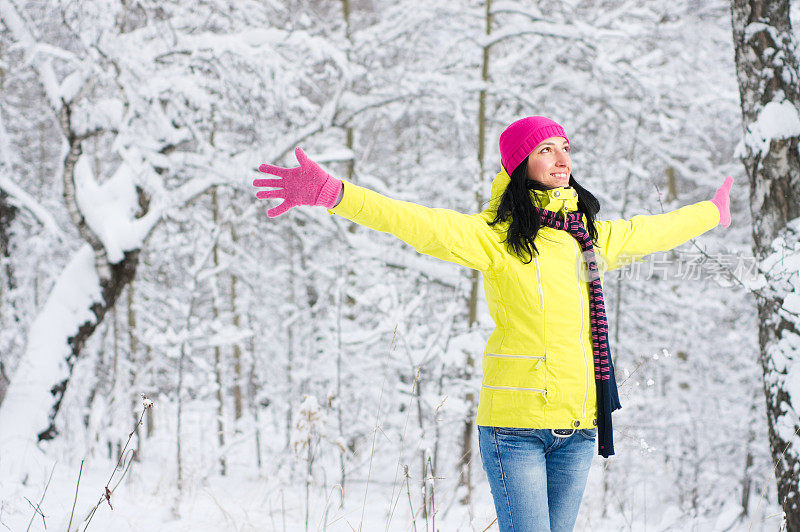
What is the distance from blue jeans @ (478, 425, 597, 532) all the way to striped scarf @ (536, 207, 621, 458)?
0.20 feet

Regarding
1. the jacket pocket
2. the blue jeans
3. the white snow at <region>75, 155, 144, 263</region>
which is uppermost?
the white snow at <region>75, 155, 144, 263</region>

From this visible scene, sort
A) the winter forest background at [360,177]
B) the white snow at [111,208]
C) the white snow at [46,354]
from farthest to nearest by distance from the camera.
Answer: the white snow at [111,208], the white snow at [46,354], the winter forest background at [360,177]

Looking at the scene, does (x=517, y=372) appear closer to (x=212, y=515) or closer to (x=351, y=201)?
(x=351, y=201)

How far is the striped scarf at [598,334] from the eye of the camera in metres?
1.87

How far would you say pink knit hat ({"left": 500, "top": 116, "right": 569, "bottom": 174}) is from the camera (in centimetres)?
197

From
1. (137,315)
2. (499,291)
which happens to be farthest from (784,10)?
(137,315)

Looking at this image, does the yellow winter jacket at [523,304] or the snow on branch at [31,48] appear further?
the snow on branch at [31,48]

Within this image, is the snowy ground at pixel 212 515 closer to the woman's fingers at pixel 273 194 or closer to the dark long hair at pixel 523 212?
the dark long hair at pixel 523 212

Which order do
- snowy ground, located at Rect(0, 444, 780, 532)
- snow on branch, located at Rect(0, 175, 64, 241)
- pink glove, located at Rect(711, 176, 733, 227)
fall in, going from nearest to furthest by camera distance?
pink glove, located at Rect(711, 176, 733, 227) < snowy ground, located at Rect(0, 444, 780, 532) < snow on branch, located at Rect(0, 175, 64, 241)

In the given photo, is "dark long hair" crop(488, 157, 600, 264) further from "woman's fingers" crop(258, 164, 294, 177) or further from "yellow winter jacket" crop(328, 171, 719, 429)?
"woman's fingers" crop(258, 164, 294, 177)

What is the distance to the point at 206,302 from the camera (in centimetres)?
1397

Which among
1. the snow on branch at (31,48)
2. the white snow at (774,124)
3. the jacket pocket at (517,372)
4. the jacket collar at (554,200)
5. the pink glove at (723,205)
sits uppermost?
the snow on branch at (31,48)

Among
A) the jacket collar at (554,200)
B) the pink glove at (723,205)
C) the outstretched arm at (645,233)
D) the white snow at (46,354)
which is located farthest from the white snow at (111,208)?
the pink glove at (723,205)

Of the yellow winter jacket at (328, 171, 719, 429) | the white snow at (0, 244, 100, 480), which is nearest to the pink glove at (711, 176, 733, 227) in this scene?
the yellow winter jacket at (328, 171, 719, 429)
